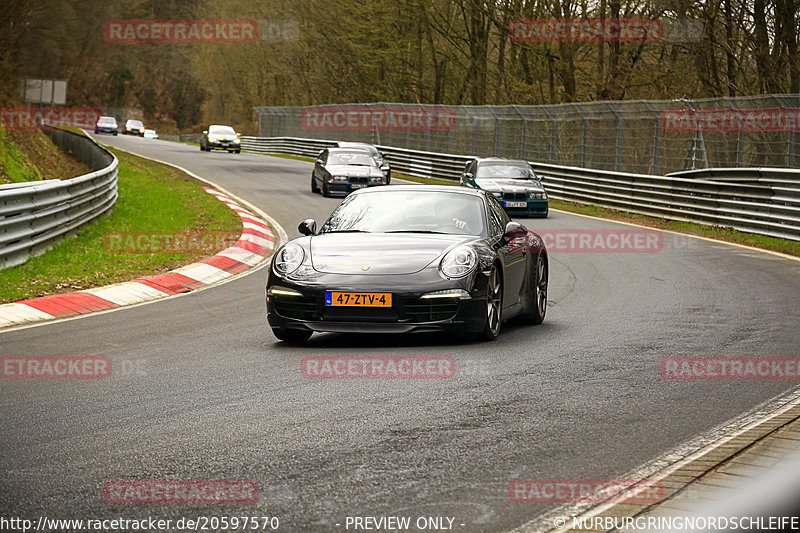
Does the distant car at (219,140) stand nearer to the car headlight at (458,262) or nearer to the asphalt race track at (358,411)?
the asphalt race track at (358,411)

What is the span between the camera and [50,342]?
8734mm

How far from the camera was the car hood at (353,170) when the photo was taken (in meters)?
28.7

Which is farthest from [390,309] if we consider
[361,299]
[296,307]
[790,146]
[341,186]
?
[341,186]

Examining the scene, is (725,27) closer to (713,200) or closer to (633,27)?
(633,27)

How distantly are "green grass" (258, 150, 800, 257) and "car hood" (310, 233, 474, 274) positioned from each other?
37.2ft

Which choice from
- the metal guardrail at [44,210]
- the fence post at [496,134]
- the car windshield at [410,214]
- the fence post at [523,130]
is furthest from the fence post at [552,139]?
the car windshield at [410,214]

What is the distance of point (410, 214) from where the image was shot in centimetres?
958

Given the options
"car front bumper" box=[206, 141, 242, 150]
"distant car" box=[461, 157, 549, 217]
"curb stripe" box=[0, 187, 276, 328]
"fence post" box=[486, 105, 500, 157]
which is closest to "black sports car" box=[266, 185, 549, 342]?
"curb stripe" box=[0, 187, 276, 328]

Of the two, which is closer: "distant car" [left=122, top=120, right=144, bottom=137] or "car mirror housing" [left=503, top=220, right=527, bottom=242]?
"car mirror housing" [left=503, top=220, right=527, bottom=242]

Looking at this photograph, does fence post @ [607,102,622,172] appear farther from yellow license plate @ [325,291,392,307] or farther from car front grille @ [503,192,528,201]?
yellow license plate @ [325,291,392,307]

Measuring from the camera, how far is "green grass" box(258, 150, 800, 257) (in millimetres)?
19734

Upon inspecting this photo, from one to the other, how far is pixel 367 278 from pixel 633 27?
96.2 feet

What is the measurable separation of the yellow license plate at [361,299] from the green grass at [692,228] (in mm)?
12109

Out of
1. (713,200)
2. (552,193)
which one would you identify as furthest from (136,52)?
(713,200)
